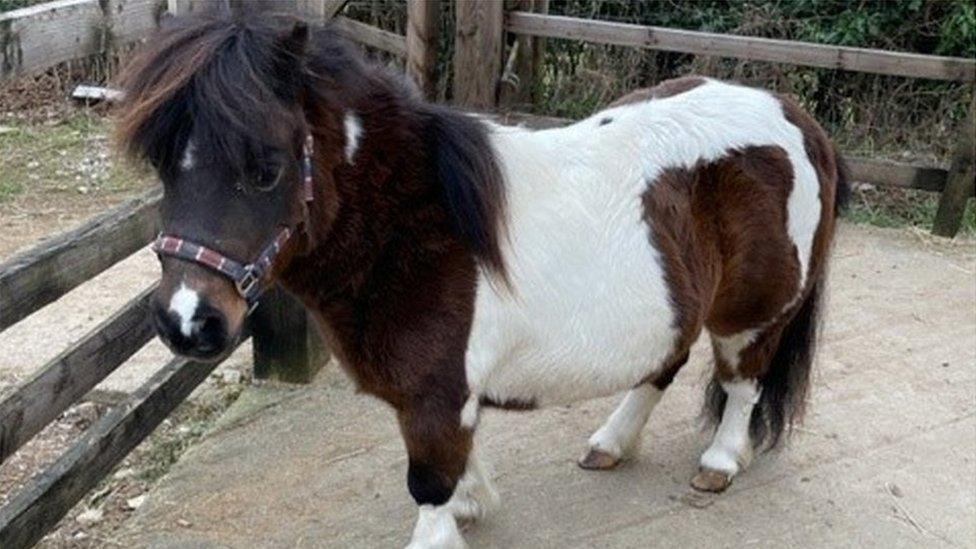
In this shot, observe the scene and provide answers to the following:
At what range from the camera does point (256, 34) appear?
1890mm

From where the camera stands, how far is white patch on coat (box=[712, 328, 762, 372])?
294 cm

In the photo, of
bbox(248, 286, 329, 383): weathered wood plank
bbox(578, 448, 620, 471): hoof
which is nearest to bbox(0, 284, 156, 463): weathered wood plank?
bbox(248, 286, 329, 383): weathered wood plank

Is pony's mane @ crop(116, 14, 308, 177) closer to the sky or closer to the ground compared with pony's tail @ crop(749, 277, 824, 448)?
closer to the sky

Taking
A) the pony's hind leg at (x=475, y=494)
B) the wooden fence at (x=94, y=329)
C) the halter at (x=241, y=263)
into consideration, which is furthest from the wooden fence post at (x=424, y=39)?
the halter at (x=241, y=263)

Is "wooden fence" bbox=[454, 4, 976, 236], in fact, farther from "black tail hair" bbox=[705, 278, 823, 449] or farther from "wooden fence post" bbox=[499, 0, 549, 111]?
"black tail hair" bbox=[705, 278, 823, 449]

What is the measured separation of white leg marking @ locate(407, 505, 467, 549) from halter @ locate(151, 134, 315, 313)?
32.1 inches

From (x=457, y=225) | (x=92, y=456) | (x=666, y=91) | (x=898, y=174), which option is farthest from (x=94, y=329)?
(x=898, y=174)

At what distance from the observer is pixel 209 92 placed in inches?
71.0

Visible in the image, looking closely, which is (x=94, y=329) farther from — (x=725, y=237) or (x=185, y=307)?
(x=725, y=237)

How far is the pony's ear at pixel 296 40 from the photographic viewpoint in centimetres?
188

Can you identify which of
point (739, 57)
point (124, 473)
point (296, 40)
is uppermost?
point (296, 40)

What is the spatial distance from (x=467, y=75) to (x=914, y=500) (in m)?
3.44

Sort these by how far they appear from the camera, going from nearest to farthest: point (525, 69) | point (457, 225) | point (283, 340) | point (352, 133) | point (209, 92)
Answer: point (209, 92)
point (352, 133)
point (457, 225)
point (283, 340)
point (525, 69)

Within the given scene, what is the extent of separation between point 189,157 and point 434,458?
3.03ft
